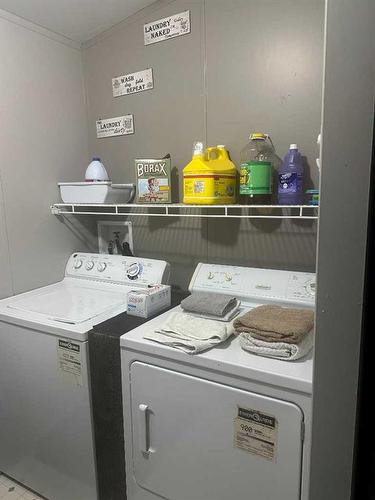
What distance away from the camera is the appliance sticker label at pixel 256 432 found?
103 cm

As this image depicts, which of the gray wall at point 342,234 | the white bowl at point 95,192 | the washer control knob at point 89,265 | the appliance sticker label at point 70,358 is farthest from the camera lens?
the washer control knob at point 89,265

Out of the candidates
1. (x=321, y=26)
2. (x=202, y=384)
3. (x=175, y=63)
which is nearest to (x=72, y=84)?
(x=175, y=63)

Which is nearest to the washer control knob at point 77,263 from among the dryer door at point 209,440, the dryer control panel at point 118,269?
the dryer control panel at point 118,269

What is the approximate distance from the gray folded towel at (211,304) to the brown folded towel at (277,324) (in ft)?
0.48

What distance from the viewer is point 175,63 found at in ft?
A: 5.95

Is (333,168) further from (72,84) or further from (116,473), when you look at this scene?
(72,84)

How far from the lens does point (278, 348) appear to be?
3.59 ft

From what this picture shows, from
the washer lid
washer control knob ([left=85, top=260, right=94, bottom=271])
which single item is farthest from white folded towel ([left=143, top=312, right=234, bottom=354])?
washer control knob ([left=85, top=260, right=94, bottom=271])

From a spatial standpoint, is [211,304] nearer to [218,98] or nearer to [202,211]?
[202,211]

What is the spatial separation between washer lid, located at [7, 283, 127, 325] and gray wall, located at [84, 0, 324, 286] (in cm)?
44

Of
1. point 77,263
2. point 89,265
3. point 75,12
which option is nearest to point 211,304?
point 89,265

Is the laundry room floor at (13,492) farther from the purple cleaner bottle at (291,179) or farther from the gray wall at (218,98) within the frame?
the purple cleaner bottle at (291,179)

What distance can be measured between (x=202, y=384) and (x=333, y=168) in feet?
2.91

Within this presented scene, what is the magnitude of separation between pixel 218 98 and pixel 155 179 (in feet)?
1.73
